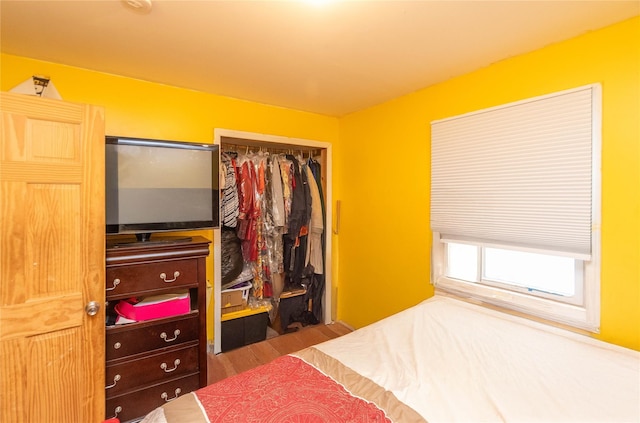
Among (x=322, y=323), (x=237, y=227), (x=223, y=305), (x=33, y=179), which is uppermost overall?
(x=33, y=179)

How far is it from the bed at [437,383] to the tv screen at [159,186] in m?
1.12

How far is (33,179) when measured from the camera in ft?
4.16

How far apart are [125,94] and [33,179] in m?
1.05

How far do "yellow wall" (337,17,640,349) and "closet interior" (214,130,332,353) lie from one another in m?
0.26

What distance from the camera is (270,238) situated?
2.83 metres

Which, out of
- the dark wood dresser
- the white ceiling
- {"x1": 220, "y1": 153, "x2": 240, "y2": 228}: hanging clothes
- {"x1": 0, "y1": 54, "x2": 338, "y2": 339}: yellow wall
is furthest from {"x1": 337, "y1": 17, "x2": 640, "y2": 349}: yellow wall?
the dark wood dresser

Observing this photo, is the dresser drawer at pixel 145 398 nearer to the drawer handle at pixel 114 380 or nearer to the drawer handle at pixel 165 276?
the drawer handle at pixel 114 380

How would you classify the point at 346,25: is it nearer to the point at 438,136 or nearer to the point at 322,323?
the point at 438,136

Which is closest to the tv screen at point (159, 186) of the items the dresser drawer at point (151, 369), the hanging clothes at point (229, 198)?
the hanging clothes at point (229, 198)

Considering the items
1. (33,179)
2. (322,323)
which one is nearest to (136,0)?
(33,179)

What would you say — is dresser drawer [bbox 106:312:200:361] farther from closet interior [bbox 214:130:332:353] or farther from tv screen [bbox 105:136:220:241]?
closet interior [bbox 214:130:332:353]

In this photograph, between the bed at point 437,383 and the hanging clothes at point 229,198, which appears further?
the hanging clothes at point 229,198

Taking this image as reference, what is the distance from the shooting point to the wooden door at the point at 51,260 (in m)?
1.22

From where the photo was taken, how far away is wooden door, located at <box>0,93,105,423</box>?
1.22 metres
